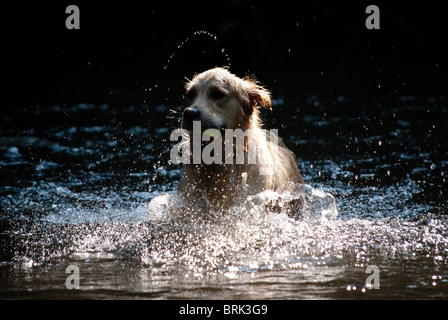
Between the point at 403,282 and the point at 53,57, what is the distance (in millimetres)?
16414

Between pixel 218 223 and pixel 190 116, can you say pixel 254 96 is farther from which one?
pixel 218 223

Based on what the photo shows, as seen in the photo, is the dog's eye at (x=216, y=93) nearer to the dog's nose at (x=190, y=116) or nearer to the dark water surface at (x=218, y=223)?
the dog's nose at (x=190, y=116)

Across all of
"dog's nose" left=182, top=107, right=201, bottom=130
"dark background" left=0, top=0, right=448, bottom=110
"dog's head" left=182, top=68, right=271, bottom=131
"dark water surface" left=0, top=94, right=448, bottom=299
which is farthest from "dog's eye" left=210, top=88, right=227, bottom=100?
"dark background" left=0, top=0, right=448, bottom=110

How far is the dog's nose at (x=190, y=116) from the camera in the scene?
16.0ft

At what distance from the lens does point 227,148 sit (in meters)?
5.25

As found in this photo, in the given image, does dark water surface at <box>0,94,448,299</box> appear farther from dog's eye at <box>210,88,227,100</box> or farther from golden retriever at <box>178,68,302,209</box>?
dog's eye at <box>210,88,227,100</box>

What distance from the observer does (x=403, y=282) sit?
339cm

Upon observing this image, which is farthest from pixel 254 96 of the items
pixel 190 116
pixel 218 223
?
pixel 218 223

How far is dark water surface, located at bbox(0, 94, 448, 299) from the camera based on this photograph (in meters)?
3.39

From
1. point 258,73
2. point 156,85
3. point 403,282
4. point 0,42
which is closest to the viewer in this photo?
point 403,282

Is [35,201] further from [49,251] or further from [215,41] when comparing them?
[215,41]

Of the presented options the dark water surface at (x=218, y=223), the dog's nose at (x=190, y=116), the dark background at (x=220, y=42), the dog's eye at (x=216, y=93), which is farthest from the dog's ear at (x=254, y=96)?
the dark background at (x=220, y=42)
